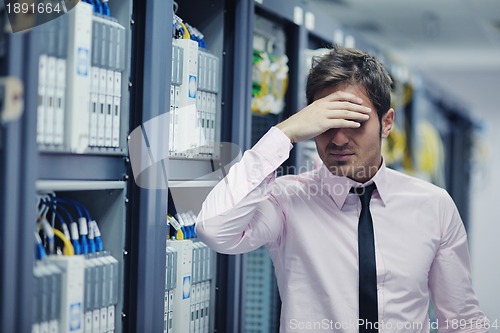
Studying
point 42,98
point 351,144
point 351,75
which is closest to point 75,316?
point 42,98

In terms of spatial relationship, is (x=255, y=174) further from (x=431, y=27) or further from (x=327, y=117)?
(x=431, y=27)

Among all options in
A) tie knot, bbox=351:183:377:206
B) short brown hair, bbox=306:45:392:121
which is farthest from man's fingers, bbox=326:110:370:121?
tie knot, bbox=351:183:377:206

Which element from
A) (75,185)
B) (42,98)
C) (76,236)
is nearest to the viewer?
(42,98)

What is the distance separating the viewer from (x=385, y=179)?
70.0 inches

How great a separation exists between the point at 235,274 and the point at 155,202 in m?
0.56

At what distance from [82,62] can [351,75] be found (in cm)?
66

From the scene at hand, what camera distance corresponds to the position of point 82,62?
1.51m

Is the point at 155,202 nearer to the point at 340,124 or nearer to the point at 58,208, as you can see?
the point at 58,208

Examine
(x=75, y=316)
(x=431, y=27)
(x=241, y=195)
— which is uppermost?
(x=431, y=27)

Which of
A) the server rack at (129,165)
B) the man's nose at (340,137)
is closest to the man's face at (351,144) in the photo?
the man's nose at (340,137)

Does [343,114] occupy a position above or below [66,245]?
above

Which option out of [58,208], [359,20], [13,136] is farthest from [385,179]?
[359,20]

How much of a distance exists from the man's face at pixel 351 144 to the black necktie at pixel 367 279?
15 centimetres

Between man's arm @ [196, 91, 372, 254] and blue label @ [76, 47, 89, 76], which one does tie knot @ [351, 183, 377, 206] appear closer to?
man's arm @ [196, 91, 372, 254]
